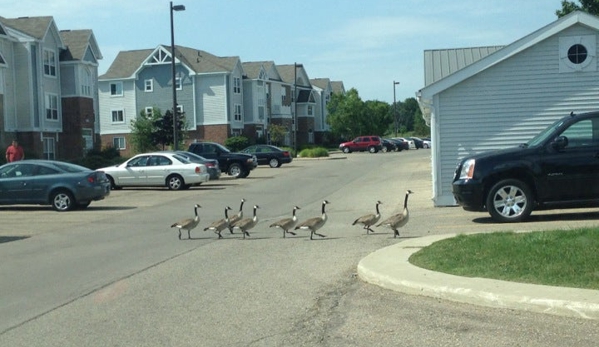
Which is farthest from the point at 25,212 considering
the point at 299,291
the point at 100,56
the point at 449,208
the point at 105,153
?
the point at 100,56

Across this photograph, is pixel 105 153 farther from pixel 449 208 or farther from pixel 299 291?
pixel 299 291

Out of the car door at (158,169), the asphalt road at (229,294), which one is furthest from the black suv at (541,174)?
the car door at (158,169)

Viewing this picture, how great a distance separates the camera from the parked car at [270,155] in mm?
51938

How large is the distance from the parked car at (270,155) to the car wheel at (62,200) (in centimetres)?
2795

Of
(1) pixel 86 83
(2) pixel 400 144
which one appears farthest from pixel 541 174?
(2) pixel 400 144

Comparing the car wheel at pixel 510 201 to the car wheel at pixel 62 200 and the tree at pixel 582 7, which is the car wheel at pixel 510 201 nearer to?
the car wheel at pixel 62 200

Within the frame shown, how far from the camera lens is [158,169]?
32062mm

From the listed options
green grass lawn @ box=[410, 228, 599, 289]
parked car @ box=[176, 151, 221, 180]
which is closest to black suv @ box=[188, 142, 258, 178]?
parked car @ box=[176, 151, 221, 180]

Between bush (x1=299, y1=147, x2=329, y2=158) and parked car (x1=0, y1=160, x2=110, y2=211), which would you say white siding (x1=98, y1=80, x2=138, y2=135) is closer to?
bush (x1=299, y1=147, x2=329, y2=158)

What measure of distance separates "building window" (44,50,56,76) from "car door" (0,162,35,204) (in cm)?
3137

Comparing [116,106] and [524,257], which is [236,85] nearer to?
[116,106]

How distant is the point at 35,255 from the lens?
1459cm

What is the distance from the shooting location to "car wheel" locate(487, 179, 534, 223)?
15.5 meters

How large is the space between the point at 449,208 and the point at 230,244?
23.2ft
